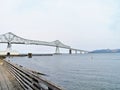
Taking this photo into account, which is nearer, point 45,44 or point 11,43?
point 11,43

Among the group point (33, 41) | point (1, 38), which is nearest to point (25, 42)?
point (33, 41)

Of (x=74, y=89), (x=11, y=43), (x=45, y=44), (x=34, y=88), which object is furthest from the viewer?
(x=45, y=44)

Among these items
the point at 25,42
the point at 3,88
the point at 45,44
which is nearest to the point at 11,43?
the point at 25,42

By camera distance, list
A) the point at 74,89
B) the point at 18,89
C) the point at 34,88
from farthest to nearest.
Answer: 1. the point at 74,89
2. the point at 18,89
3. the point at 34,88

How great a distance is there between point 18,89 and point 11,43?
171 meters

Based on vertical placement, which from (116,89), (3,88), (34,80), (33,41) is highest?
(33,41)

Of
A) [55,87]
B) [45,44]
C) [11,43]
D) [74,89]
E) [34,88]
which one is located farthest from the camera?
[45,44]

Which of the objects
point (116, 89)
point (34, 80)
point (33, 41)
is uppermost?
point (33, 41)

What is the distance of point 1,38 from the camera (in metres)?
187

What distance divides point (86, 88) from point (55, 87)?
19193mm

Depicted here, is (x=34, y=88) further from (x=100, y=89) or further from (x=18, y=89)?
(x=100, y=89)

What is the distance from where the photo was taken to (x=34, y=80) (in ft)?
24.2

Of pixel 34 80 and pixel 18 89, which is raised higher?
pixel 34 80

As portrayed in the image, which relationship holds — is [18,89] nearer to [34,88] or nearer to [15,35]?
[34,88]
